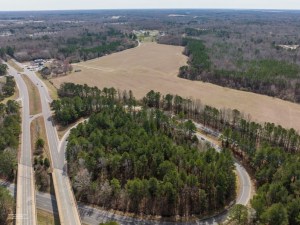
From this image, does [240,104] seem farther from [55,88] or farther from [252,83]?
[55,88]

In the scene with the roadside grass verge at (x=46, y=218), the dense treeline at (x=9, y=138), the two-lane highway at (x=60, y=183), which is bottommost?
the roadside grass verge at (x=46, y=218)

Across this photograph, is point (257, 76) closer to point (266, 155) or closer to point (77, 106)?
point (266, 155)

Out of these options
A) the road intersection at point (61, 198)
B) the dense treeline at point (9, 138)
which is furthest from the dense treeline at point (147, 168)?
the dense treeline at point (9, 138)

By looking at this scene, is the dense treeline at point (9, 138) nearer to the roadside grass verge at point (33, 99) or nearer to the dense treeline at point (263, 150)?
the roadside grass verge at point (33, 99)

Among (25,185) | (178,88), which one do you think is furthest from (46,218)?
(178,88)

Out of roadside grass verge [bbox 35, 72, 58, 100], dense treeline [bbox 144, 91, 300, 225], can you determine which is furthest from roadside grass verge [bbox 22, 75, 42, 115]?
dense treeline [bbox 144, 91, 300, 225]
